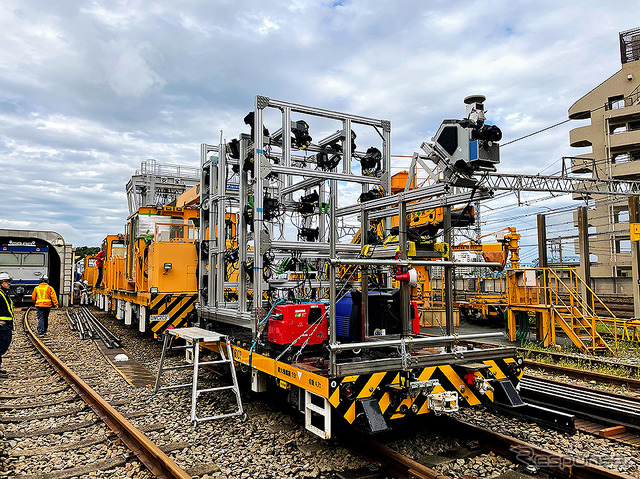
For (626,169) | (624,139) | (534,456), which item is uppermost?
(624,139)

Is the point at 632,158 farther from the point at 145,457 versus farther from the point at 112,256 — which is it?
the point at 145,457

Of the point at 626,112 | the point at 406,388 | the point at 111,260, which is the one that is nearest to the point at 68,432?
the point at 406,388

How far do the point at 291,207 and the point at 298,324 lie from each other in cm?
245

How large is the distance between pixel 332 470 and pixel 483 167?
3.10 meters

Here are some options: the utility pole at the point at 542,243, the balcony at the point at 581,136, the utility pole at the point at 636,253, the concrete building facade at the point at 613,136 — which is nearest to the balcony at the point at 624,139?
the concrete building facade at the point at 613,136

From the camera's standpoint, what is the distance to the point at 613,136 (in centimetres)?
3634

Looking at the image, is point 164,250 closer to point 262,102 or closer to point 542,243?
point 262,102

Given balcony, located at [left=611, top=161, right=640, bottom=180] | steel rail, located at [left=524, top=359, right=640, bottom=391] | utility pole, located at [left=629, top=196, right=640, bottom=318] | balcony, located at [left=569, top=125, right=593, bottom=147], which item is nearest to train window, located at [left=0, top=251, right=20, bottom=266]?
steel rail, located at [left=524, top=359, right=640, bottom=391]

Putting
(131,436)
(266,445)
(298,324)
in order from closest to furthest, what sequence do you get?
(266,445)
(131,436)
(298,324)

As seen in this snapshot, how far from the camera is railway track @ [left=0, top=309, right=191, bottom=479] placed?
4.37 m

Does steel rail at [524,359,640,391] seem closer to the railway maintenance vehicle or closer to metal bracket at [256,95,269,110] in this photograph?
the railway maintenance vehicle

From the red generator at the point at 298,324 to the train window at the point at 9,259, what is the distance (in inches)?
806

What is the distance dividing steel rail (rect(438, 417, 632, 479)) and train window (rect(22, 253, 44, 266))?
22063 millimetres
